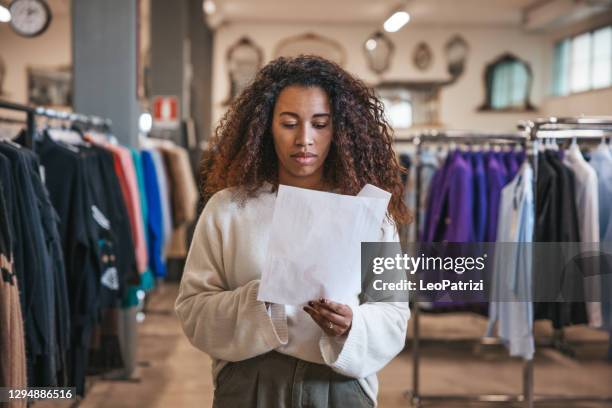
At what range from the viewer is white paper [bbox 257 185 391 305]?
4.35 ft

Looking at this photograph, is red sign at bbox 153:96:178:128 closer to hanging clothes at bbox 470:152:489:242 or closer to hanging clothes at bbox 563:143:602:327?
hanging clothes at bbox 470:152:489:242

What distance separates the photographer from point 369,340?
1.45 m

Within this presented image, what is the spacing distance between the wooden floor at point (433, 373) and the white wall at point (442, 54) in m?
8.26

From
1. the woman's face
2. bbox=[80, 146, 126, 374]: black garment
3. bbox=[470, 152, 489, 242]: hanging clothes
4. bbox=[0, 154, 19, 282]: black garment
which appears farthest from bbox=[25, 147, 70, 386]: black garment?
bbox=[470, 152, 489, 242]: hanging clothes

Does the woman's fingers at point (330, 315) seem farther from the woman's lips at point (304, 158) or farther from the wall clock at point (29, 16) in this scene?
the wall clock at point (29, 16)

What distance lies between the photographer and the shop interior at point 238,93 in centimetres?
356

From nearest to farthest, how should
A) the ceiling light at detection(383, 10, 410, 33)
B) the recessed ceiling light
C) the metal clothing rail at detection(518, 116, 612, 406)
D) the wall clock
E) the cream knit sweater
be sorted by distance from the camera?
the cream knit sweater
the metal clothing rail at detection(518, 116, 612, 406)
the wall clock
the ceiling light at detection(383, 10, 410, 33)
the recessed ceiling light

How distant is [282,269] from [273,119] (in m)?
0.39

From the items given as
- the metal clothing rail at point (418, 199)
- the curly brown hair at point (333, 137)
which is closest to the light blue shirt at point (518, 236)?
the metal clothing rail at point (418, 199)

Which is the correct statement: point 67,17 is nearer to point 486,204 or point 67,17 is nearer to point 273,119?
point 486,204

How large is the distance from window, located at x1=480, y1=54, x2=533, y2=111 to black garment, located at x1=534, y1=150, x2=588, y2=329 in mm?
10714

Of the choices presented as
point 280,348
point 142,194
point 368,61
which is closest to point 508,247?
point 280,348

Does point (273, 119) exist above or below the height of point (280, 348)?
above

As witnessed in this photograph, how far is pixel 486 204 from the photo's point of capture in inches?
160
